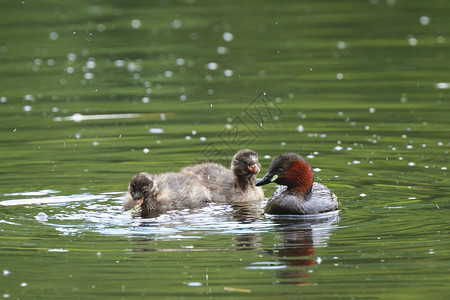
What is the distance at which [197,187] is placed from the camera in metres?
11.9

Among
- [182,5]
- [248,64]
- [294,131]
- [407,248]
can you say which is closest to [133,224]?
[407,248]

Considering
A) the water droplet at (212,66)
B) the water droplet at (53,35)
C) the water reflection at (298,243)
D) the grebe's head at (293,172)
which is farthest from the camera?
the water droplet at (53,35)

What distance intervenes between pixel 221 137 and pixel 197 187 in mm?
2807

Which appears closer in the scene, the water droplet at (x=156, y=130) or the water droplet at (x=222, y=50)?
the water droplet at (x=156, y=130)

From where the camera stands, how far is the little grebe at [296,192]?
11078mm

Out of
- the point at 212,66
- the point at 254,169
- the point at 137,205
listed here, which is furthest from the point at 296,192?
the point at 212,66

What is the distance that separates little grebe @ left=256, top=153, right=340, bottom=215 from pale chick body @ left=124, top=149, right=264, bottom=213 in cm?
74

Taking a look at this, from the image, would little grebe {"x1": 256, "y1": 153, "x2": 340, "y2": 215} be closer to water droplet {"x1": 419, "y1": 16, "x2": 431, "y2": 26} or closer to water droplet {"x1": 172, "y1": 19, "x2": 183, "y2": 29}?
water droplet {"x1": 419, "y1": 16, "x2": 431, "y2": 26}

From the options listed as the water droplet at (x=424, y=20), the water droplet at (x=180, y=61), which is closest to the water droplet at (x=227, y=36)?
the water droplet at (x=180, y=61)

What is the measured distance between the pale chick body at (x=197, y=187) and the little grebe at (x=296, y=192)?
744mm

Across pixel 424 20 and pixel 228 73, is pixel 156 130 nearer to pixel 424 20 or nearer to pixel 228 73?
pixel 228 73

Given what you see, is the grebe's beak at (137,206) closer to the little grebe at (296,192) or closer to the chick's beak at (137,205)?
the chick's beak at (137,205)

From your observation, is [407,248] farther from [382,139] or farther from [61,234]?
[382,139]

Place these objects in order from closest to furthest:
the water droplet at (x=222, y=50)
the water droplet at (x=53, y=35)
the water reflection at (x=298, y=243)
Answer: the water reflection at (x=298, y=243)
the water droplet at (x=222, y=50)
the water droplet at (x=53, y=35)
